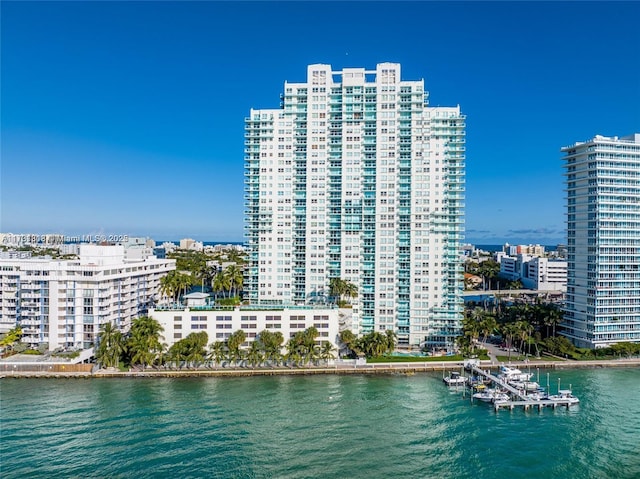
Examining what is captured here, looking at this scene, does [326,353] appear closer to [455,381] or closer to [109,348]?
[455,381]

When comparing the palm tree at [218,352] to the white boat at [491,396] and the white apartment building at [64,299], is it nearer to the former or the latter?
the white apartment building at [64,299]

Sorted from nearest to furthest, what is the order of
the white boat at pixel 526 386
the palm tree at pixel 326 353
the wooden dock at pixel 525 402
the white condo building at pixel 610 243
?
the wooden dock at pixel 525 402, the white boat at pixel 526 386, the palm tree at pixel 326 353, the white condo building at pixel 610 243

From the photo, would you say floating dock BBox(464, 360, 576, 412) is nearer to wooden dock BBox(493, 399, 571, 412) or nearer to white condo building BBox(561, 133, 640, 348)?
wooden dock BBox(493, 399, 571, 412)

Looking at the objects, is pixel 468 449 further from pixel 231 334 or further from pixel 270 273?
pixel 270 273

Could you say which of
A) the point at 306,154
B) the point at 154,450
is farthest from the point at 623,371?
the point at 154,450

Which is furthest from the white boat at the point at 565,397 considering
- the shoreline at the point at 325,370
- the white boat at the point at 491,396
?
the shoreline at the point at 325,370

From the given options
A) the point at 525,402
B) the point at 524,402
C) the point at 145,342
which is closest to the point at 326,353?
the point at 145,342
